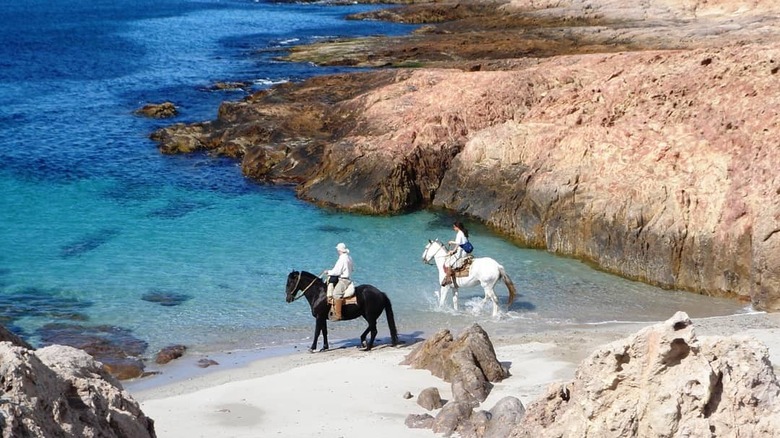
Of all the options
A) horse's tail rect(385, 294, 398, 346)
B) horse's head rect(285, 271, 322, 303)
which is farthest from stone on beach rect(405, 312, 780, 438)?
horse's head rect(285, 271, 322, 303)

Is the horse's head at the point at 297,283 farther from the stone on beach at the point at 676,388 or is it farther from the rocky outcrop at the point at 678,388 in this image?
the rocky outcrop at the point at 678,388

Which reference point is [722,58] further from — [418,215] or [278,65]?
[278,65]

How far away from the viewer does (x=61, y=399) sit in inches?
321

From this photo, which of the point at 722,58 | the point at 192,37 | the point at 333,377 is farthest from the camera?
the point at 192,37

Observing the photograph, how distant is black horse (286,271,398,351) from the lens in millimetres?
19125

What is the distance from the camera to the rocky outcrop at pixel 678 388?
8.36m

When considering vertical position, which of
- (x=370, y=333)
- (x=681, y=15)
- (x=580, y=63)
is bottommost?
(x=370, y=333)

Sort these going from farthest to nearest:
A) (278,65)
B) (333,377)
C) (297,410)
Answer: (278,65)
(333,377)
(297,410)

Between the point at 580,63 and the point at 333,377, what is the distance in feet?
69.1

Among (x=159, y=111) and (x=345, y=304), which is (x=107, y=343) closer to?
(x=345, y=304)

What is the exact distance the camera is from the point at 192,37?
3103 inches

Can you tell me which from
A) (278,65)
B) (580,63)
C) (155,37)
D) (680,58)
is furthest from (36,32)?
(680,58)

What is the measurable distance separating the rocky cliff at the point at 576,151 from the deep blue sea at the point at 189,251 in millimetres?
866

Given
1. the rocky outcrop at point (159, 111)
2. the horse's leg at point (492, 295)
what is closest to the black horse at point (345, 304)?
the horse's leg at point (492, 295)
